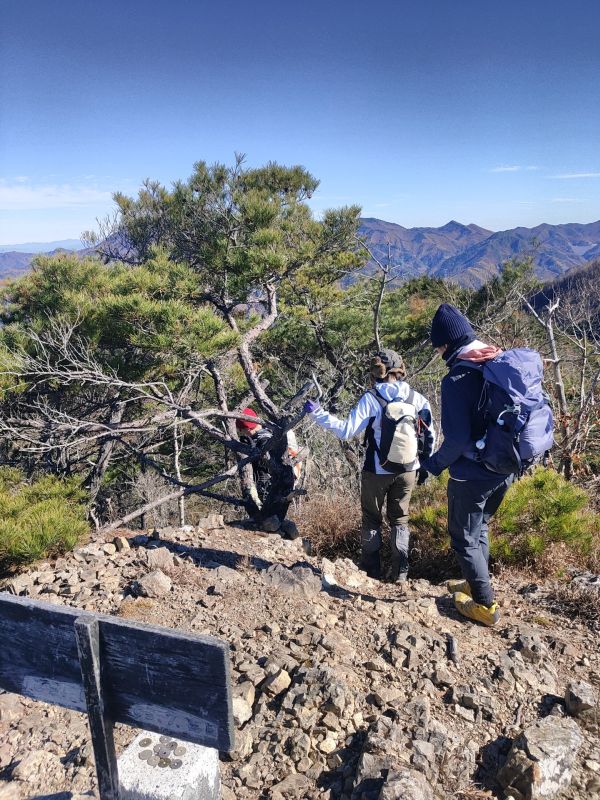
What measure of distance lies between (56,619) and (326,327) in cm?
824

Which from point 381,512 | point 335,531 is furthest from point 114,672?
point 335,531

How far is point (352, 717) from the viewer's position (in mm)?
2285

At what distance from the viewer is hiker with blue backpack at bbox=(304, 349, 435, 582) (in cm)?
339

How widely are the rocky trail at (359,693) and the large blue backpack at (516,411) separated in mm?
1007

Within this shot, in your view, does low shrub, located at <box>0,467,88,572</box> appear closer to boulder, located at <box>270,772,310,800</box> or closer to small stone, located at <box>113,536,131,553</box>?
small stone, located at <box>113,536,131,553</box>

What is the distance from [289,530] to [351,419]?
2.17m

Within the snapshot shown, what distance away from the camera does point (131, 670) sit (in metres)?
1.43

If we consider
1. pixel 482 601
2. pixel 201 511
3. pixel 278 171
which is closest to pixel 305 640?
pixel 482 601

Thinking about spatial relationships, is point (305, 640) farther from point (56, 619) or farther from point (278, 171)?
point (278, 171)

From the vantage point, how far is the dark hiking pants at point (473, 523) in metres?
2.93

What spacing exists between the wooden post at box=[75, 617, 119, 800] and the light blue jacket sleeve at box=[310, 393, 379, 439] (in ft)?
6.55

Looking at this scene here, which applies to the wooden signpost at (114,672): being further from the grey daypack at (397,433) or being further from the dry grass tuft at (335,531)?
the dry grass tuft at (335,531)

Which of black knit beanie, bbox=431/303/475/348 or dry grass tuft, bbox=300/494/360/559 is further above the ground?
black knit beanie, bbox=431/303/475/348

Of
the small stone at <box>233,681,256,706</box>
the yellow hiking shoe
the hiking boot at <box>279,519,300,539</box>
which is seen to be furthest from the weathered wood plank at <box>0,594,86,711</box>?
the hiking boot at <box>279,519,300,539</box>
